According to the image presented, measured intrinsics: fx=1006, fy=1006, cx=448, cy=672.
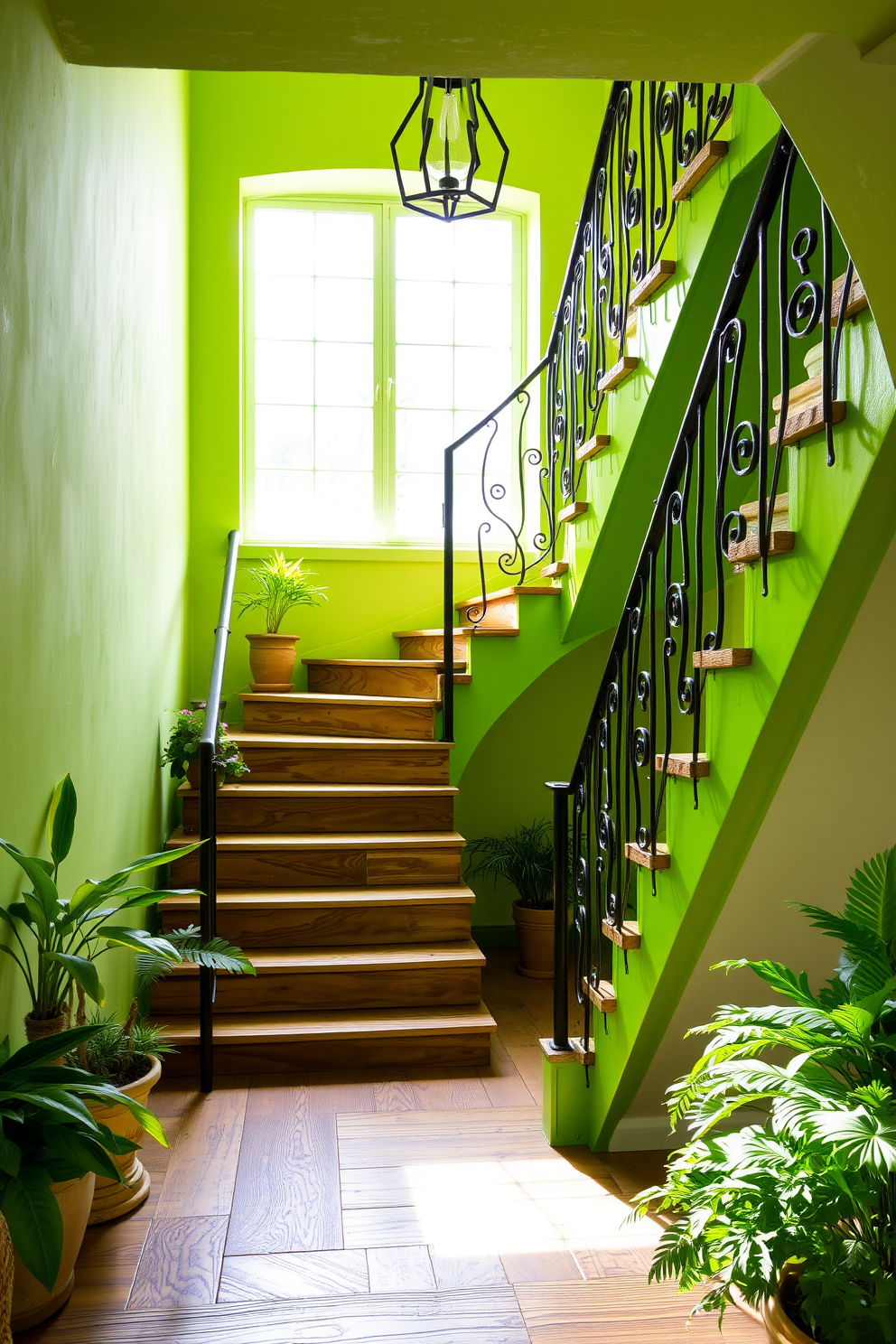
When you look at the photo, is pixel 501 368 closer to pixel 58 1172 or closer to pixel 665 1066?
pixel 665 1066

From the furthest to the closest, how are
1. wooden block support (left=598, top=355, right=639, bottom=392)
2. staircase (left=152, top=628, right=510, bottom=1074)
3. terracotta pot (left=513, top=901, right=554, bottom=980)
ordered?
terracotta pot (left=513, top=901, right=554, bottom=980)
staircase (left=152, top=628, right=510, bottom=1074)
wooden block support (left=598, top=355, right=639, bottom=392)

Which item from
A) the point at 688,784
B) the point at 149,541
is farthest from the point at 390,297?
the point at 688,784

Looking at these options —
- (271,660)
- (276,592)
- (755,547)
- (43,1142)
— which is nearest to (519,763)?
(271,660)

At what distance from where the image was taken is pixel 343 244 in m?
5.93

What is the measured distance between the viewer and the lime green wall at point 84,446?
2.16 metres

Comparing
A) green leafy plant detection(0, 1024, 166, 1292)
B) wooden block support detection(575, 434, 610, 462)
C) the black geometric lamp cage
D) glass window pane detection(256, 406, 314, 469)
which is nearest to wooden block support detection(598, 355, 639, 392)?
wooden block support detection(575, 434, 610, 462)

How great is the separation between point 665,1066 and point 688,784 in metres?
0.98

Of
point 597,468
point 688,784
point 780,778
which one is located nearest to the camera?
point 780,778

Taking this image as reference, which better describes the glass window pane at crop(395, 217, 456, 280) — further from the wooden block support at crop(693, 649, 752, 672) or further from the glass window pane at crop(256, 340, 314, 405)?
the wooden block support at crop(693, 649, 752, 672)

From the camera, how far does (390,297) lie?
5.93 m

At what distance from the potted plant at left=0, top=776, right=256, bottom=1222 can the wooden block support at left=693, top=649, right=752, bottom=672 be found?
4.22 feet

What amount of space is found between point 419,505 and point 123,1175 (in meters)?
4.20

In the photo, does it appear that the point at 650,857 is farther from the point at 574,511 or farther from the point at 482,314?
the point at 482,314

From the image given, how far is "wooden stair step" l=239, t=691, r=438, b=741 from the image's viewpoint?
4809mm
